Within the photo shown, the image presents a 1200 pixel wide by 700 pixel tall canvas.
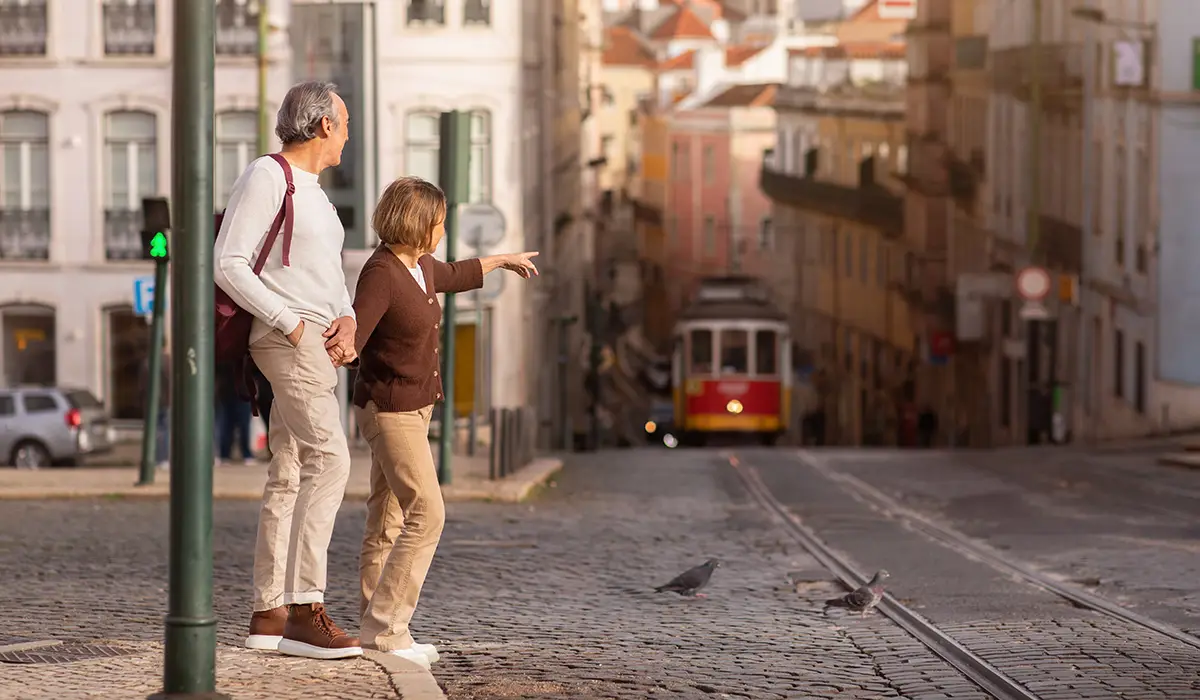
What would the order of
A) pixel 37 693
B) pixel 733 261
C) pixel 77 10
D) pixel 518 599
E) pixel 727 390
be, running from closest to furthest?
1. pixel 37 693
2. pixel 518 599
3. pixel 77 10
4. pixel 727 390
5. pixel 733 261

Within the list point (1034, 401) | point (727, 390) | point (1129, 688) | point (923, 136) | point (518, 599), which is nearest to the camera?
point (1129, 688)

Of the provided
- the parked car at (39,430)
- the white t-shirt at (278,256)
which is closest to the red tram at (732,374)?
the parked car at (39,430)

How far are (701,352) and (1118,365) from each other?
9160 millimetres

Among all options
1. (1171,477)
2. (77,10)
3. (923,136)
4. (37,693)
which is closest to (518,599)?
(37,693)

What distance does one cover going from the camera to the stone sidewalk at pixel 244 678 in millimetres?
6918

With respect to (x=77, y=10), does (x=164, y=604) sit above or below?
below

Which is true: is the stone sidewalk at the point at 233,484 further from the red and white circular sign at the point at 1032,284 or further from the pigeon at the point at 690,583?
the red and white circular sign at the point at 1032,284

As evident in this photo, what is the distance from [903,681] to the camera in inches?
316

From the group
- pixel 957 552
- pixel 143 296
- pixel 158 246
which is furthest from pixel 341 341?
pixel 143 296

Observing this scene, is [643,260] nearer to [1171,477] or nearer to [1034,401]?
[1034,401]

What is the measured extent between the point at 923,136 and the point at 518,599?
52417 mm

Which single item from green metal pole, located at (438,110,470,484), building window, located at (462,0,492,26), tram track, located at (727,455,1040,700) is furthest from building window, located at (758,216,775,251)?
tram track, located at (727,455,1040,700)

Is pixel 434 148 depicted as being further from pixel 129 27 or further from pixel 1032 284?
pixel 1032 284

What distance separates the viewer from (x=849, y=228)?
236ft
